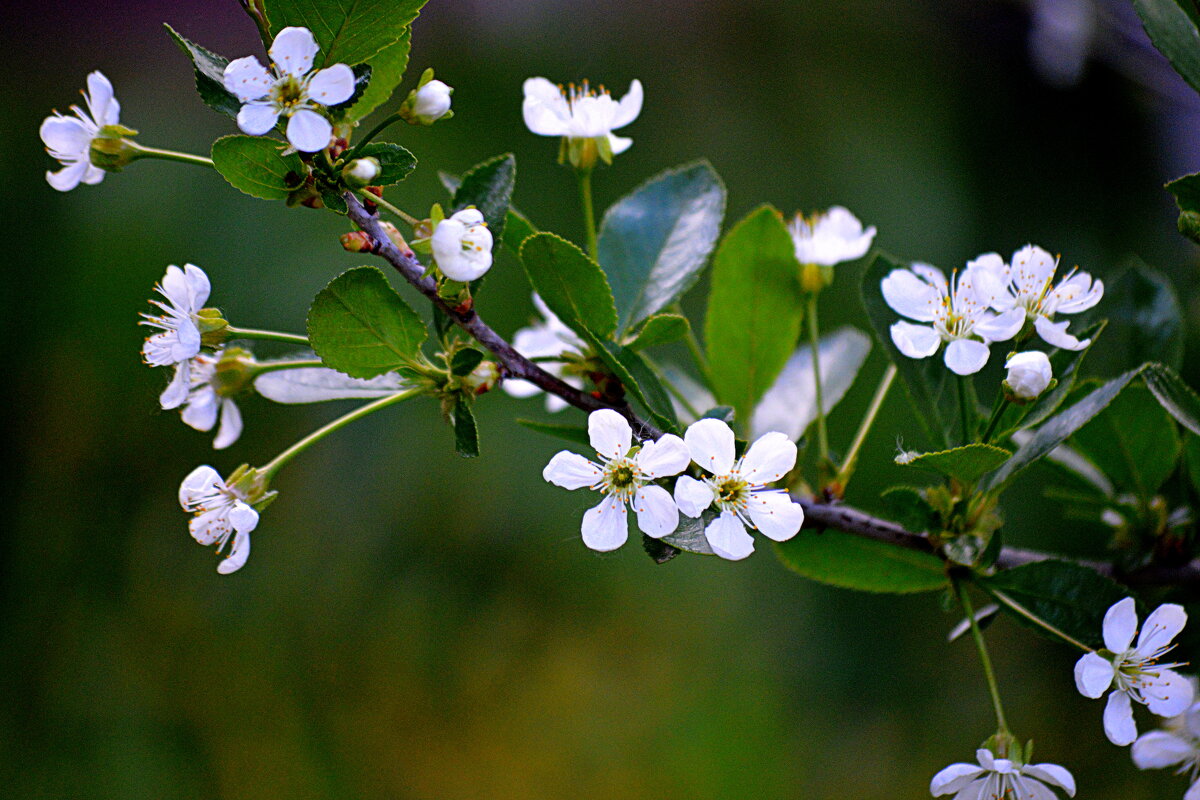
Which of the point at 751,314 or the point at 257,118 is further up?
the point at 257,118

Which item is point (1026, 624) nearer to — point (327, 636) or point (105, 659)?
point (327, 636)

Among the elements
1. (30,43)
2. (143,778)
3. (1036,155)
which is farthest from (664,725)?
(30,43)

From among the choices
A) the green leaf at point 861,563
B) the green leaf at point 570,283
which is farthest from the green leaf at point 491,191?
the green leaf at point 861,563

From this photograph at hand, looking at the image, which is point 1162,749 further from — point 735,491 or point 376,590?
point 376,590

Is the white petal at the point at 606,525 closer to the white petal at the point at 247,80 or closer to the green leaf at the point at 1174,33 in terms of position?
the white petal at the point at 247,80

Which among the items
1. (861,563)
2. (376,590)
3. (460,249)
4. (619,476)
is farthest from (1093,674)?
(376,590)

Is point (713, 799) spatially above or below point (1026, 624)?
below
